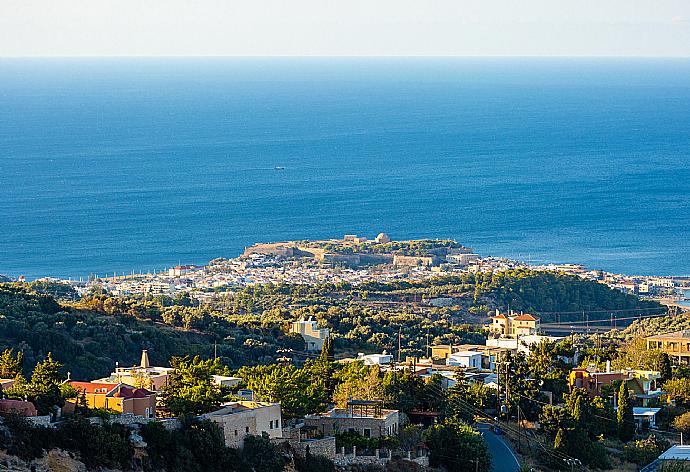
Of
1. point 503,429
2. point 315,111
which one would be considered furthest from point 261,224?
point 315,111

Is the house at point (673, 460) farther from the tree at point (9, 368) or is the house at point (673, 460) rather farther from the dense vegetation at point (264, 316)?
the tree at point (9, 368)

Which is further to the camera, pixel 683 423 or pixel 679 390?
pixel 679 390

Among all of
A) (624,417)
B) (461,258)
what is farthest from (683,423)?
(461,258)

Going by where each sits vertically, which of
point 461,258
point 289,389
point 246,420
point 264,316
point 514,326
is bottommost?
point 246,420

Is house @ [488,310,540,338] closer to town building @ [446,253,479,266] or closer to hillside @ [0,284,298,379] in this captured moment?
hillside @ [0,284,298,379]

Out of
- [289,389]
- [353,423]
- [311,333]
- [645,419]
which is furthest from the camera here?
[311,333]

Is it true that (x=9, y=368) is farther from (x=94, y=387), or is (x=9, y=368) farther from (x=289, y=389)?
(x=289, y=389)

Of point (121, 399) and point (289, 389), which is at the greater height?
point (289, 389)
